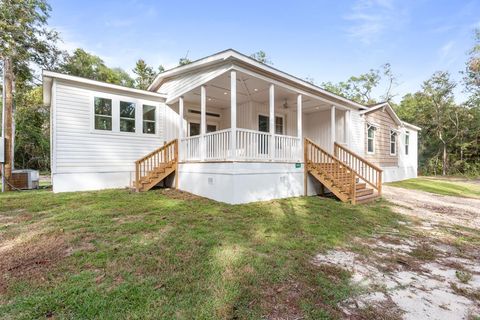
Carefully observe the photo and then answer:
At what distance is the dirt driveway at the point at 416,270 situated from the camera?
2.26m

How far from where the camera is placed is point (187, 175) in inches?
323

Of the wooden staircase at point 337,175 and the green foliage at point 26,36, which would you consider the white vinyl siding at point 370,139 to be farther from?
the green foliage at point 26,36

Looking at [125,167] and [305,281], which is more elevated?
[125,167]

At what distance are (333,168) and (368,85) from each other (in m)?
25.9

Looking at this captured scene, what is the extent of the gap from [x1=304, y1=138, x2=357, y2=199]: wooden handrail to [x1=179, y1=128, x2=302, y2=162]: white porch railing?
0.43 m

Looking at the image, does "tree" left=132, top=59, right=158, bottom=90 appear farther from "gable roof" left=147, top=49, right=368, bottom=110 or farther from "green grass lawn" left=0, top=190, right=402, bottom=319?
"green grass lawn" left=0, top=190, right=402, bottom=319

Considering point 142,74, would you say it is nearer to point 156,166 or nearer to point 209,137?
point 156,166

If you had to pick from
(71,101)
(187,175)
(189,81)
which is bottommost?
(187,175)

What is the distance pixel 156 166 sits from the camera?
9.16 m

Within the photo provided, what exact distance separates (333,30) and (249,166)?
1207 cm

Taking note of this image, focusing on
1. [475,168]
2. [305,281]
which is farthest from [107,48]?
[475,168]

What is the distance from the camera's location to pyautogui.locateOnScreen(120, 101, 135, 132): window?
9406mm

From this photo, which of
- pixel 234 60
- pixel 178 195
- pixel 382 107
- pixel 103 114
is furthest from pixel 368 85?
pixel 103 114

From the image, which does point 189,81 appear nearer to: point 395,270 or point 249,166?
point 249,166
